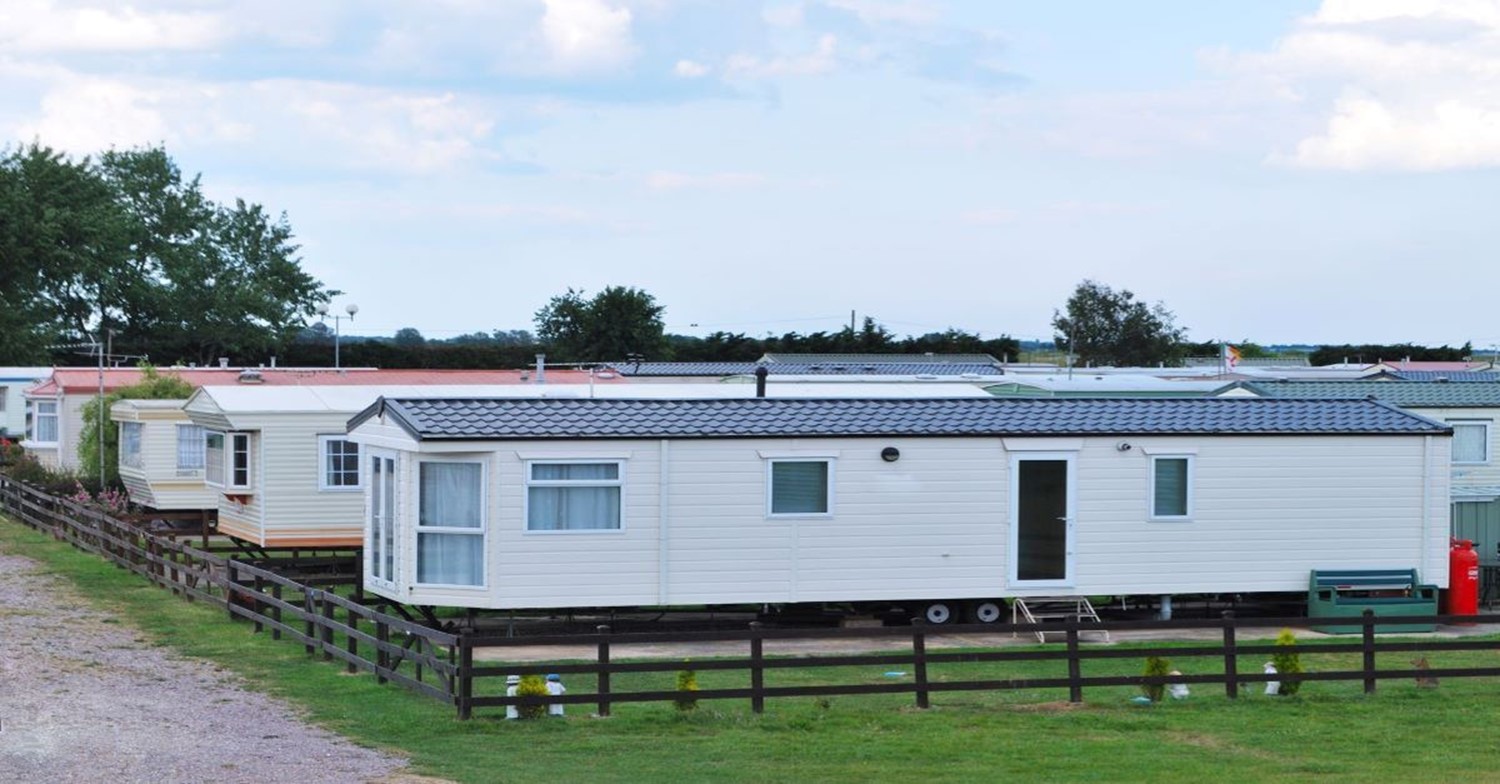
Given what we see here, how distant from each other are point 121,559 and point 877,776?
1817 cm

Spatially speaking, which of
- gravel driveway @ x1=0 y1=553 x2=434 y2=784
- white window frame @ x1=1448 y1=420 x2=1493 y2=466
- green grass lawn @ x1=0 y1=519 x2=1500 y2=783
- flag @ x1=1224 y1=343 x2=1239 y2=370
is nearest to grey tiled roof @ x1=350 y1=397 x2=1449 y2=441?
green grass lawn @ x1=0 y1=519 x2=1500 y2=783

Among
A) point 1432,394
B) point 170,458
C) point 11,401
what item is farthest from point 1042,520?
point 11,401

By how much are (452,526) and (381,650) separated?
3.25 m

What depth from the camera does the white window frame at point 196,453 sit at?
104 feet

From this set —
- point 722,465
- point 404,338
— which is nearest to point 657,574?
point 722,465

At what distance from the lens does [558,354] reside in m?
76.1

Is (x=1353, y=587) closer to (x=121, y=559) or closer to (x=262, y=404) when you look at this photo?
(x=262, y=404)

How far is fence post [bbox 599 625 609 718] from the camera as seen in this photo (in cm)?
1547

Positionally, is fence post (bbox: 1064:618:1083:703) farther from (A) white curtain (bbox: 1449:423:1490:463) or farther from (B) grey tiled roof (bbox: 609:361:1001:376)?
(B) grey tiled roof (bbox: 609:361:1001:376)

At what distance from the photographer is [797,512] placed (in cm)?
2130

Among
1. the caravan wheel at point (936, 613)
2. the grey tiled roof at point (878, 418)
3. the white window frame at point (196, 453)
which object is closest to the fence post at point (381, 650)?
the grey tiled roof at point (878, 418)

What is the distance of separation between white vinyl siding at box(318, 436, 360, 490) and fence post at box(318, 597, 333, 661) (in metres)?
7.30

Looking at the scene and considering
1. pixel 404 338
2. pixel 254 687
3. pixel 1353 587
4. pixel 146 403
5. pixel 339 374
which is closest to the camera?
pixel 254 687

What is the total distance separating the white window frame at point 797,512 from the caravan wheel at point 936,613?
1695mm
